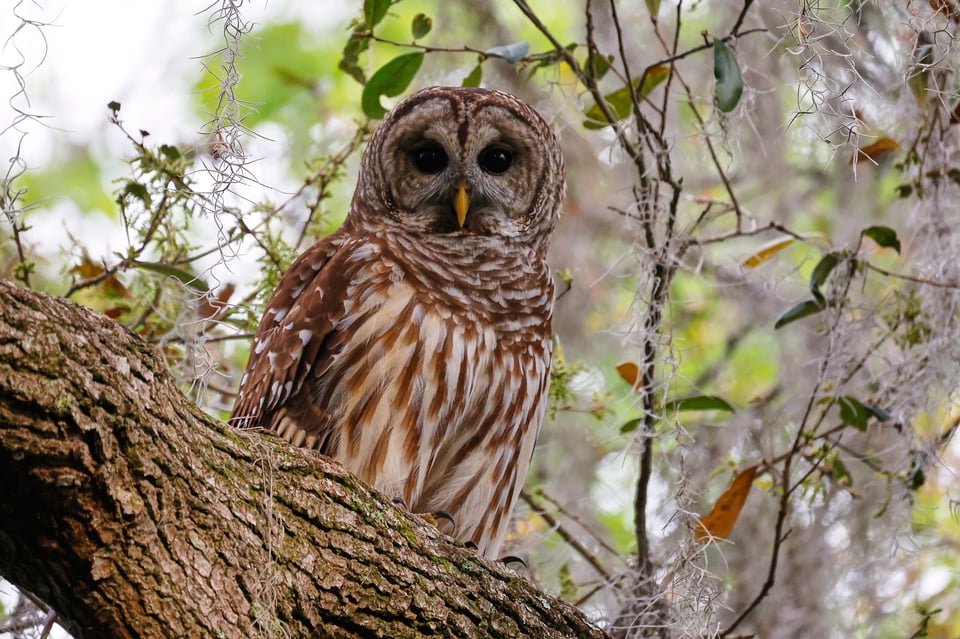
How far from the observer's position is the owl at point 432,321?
10.6 ft

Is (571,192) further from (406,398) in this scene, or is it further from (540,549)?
(406,398)

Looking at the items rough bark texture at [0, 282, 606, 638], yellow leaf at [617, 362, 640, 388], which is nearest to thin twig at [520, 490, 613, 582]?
yellow leaf at [617, 362, 640, 388]

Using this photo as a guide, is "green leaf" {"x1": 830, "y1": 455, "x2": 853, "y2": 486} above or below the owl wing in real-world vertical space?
above


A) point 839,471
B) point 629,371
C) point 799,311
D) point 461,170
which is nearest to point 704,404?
point 629,371

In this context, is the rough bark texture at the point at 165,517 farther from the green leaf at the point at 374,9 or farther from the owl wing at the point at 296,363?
the green leaf at the point at 374,9

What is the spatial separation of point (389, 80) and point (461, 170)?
43 centimetres

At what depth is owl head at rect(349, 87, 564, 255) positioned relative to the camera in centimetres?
370

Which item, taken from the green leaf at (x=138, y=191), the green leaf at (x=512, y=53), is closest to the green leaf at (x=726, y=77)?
the green leaf at (x=512, y=53)

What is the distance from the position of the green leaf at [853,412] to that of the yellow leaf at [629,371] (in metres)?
0.71

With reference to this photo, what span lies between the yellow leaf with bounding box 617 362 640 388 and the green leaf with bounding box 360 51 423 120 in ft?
4.21

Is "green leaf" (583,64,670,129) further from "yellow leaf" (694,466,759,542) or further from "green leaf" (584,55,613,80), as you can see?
"yellow leaf" (694,466,759,542)

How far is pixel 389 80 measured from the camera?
149 inches

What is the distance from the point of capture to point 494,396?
338cm

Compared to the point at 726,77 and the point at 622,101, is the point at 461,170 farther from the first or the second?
the point at 726,77
